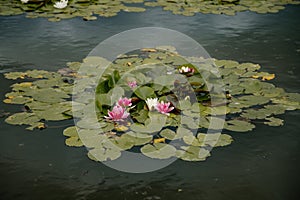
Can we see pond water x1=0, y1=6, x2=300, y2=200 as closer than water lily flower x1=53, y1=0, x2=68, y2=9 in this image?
Yes

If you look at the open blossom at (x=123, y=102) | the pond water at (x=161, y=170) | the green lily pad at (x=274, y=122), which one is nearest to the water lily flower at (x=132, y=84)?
the open blossom at (x=123, y=102)

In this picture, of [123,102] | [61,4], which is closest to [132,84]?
[123,102]

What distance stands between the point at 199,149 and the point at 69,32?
1659 millimetres

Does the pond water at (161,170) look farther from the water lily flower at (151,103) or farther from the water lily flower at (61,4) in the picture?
the water lily flower at (61,4)

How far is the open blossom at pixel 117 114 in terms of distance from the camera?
1766 mm

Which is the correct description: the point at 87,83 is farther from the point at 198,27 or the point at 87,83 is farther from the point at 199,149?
the point at 198,27

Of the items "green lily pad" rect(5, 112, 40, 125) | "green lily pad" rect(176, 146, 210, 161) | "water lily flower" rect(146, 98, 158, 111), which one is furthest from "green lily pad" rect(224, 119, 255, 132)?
"green lily pad" rect(5, 112, 40, 125)

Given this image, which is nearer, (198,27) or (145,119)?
(145,119)

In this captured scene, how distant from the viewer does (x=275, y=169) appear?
155cm

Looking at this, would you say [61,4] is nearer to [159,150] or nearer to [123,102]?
[123,102]

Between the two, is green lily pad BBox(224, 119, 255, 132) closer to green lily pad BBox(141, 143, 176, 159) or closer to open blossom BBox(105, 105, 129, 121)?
green lily pad BBox(141, 143, 176, 159)

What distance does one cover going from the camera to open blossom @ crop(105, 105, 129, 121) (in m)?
1.77

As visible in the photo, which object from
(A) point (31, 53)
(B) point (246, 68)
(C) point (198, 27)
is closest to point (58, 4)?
(A) point (31, 53)

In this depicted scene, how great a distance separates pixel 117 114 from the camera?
1769 mm
